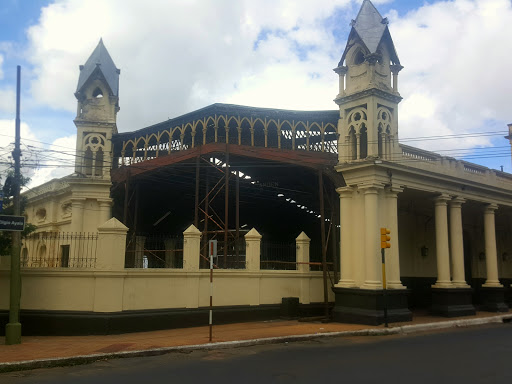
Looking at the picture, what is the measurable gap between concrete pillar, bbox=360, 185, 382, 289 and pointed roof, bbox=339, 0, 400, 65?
18.1 feet

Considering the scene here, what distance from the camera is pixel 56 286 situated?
14406 millimetres

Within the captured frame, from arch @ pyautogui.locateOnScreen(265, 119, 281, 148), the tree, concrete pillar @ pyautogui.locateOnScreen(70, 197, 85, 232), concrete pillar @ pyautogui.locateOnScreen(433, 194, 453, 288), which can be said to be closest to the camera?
the tree

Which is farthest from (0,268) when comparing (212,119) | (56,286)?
(212,119)

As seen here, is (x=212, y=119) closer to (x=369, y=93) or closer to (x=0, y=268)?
(x=369, y=93)

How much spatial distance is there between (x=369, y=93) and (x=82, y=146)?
13667mm

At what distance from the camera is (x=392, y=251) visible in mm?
17812

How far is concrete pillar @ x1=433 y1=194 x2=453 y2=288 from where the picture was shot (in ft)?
66.2

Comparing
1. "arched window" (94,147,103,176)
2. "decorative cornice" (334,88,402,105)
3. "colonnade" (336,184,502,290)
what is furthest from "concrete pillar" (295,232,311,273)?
"arched window" (94,147,103,176)

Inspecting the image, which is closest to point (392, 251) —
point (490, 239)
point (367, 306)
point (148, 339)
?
point (367, 306)

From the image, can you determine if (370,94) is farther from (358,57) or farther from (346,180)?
(346,180)

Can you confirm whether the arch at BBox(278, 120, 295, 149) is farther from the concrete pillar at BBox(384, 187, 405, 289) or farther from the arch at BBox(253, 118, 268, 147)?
the concrete pillar at BBox(384, 187, 405, 289)

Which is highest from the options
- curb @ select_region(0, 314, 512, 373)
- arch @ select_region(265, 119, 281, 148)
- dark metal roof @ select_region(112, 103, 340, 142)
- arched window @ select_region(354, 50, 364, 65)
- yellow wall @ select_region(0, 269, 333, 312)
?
arched window @ select_region(354, 50, 364, 65)

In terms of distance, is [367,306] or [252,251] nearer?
[367,306]

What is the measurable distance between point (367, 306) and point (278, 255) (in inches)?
153
